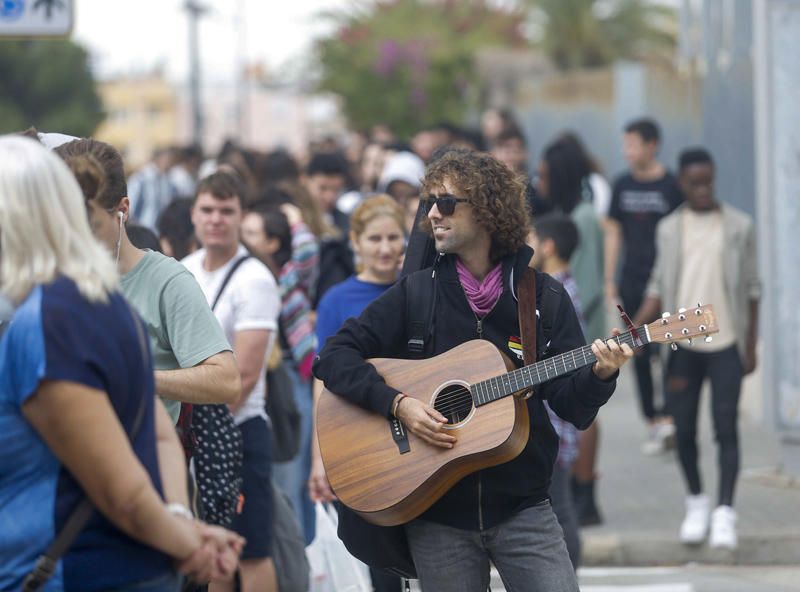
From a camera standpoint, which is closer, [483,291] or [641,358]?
[483,291]

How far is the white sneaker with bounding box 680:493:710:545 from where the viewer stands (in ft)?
24.9

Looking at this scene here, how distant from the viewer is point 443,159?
4.55 meters

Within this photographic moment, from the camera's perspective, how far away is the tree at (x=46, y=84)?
5128cm

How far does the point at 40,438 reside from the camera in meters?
2.93

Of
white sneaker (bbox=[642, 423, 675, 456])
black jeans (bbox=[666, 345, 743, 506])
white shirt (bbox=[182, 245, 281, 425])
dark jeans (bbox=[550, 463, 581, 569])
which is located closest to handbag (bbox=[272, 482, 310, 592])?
white shirt (bbox=[182, 245, 281, 425])

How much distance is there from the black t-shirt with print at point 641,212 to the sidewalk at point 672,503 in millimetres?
1307

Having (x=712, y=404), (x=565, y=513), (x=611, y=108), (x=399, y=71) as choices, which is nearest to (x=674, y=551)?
(x=712, y=404)

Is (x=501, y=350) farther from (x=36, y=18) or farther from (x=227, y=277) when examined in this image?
(x=36, y=18)

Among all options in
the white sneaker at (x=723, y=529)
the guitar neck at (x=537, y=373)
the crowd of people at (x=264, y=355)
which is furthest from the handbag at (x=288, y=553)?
the white sneaker at (x=723, y=529)

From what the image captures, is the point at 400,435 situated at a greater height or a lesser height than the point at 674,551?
greater

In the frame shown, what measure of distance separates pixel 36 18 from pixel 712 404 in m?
3.98

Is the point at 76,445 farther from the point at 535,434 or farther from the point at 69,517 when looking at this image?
the point at 535,434

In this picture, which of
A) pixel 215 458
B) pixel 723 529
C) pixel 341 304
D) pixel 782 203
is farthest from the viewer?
pixel 782 203

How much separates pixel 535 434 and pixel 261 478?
1.52 metres
